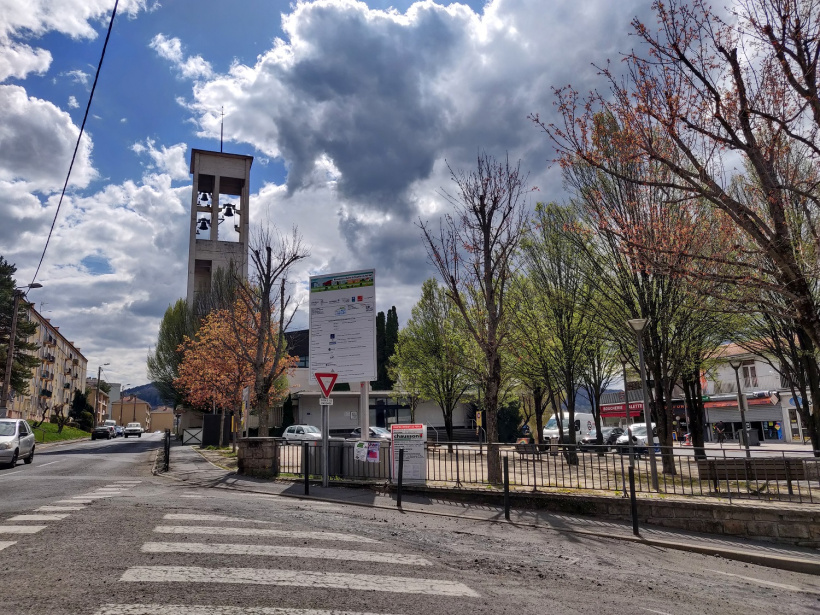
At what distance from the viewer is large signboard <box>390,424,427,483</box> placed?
43.7 feet

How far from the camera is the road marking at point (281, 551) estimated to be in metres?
6.41

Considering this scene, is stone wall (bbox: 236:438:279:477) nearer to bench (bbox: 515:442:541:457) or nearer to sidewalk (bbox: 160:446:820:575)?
sidewalk (bbox: 160:446:820:575)

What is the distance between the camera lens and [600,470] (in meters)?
12.0

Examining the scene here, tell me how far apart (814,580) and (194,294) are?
47751mm

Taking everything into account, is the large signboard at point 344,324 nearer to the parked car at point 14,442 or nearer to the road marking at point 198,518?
the road marking at point 198,518

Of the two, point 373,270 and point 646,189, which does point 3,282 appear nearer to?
point 373,270

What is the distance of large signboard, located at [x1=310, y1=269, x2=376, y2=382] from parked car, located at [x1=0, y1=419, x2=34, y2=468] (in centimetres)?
1052

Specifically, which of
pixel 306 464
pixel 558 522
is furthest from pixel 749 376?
pixel 306 464

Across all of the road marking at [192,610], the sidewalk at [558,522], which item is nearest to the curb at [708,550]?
the sidewalk at [558,522]

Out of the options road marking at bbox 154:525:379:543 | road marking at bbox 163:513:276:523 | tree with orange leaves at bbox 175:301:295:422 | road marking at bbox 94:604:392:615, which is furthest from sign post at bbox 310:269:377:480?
tree with orange leaves at bbox 175:301:295:422

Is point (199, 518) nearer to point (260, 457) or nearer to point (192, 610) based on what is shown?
point (192, 610)

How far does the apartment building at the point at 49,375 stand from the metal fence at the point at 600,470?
46852 mm

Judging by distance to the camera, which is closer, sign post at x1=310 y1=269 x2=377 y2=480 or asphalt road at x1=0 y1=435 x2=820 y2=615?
asphalt road at x1=0 y1=435 x2=820 y2=615

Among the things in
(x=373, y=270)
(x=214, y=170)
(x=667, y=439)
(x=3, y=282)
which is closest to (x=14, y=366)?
(x=3, y=282)
